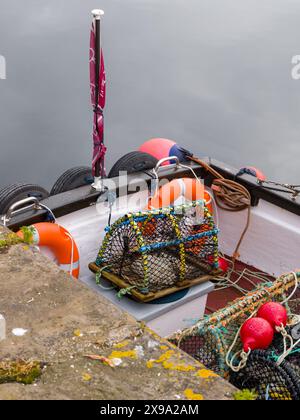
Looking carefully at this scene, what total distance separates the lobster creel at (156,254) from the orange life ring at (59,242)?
12.8 inches

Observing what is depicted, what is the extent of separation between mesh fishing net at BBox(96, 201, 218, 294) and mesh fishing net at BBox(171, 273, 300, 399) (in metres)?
0.62

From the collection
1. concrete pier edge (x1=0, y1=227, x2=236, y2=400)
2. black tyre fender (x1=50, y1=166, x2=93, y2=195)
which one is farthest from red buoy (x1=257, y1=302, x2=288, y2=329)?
black tyre fender (x1=50, y1=166, x2=93, y2=195)

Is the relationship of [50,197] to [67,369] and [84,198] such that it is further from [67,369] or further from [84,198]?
[67,369]

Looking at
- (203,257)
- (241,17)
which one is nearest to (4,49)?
(241,17)

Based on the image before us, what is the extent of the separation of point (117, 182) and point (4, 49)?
1287 centimetres

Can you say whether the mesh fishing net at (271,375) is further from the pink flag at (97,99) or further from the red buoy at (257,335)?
the pink flag at (97,99)

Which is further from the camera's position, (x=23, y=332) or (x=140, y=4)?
(x=140, y=4)

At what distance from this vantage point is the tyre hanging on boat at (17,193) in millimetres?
5043

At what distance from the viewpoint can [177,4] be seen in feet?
72.4

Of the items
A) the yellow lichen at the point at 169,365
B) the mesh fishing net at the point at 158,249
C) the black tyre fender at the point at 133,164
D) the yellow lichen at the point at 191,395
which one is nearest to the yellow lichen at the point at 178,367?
the yellow lichen at the point at 169,365

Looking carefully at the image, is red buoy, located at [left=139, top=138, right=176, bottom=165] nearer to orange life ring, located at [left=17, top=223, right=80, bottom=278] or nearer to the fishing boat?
the fishing boat

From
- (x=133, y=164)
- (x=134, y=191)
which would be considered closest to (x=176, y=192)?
(x=134, y=191)

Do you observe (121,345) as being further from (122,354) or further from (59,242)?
(59,242)
